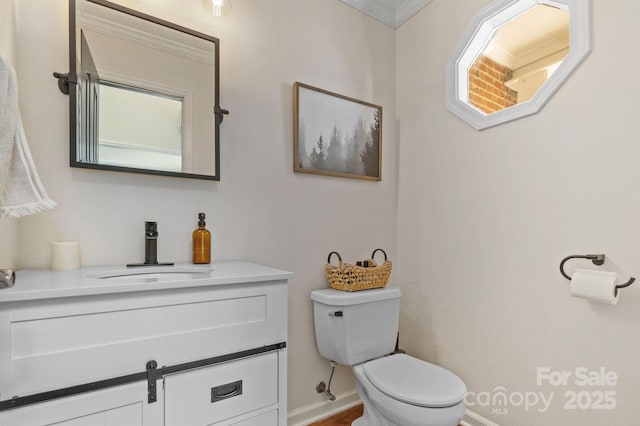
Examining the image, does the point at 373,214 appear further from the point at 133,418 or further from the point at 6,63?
the point at 6,63

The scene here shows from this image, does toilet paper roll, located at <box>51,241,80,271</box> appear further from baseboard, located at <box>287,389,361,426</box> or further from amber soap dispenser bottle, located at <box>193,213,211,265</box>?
baseboard, located at <box>287,389,361,426</box>

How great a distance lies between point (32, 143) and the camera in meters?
1.21

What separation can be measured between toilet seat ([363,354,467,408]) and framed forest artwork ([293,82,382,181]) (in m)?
1.05

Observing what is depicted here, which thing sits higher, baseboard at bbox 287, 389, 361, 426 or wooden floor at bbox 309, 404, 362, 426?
baseboard at bbox 287, 389, 361, 426

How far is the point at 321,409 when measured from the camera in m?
1.84

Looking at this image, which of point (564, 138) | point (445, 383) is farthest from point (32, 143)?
point (564, 138)

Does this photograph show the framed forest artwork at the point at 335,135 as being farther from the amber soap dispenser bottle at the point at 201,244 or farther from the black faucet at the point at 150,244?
the black faucet at the point at 150,244

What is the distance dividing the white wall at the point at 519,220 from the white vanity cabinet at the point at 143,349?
109cm

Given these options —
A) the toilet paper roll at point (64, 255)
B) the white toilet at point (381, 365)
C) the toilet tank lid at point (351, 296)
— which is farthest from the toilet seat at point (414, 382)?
the toilet paper roll at point (64, 255)

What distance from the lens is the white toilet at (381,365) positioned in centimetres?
131

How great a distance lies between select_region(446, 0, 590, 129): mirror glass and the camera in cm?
144

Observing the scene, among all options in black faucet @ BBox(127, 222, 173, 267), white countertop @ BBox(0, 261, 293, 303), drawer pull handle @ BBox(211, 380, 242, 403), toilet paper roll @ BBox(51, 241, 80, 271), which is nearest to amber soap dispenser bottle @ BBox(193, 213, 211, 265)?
white countertop @ BBox(0, 261, 293, 303)

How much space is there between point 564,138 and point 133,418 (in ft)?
6.27

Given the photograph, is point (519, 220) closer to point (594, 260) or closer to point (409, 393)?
point (594, 260)
